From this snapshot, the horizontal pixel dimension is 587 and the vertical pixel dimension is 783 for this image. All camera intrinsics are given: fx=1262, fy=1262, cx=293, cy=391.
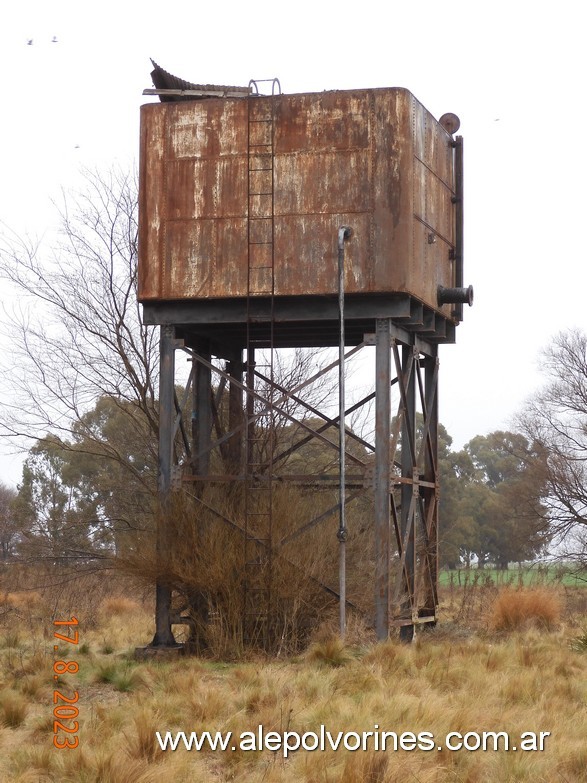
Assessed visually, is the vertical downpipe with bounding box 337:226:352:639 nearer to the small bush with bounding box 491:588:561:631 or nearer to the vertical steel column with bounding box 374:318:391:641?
the vertical steel column with bounding box 374:318:391:641

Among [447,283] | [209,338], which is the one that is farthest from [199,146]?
[447,283]

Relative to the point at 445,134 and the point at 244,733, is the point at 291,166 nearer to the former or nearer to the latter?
the point at 445,134

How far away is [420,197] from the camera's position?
17719 mm

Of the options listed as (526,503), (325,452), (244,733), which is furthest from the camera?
(526,503)

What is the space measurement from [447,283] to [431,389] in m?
1.83

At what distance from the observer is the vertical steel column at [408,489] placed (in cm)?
1864

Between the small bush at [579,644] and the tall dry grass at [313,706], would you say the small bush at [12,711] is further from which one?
the small bush at [579,644]

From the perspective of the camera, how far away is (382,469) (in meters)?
17.1

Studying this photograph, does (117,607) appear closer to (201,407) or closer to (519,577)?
(519,577)

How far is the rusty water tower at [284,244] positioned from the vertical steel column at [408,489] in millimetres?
307

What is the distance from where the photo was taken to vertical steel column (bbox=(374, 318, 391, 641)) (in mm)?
16859

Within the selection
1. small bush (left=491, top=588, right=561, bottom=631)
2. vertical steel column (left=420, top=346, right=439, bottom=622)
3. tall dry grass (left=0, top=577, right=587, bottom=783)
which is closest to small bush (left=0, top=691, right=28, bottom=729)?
tall dry grass (left=0, top=577, right=587, bottom=783)

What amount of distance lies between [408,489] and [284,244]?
4.35m

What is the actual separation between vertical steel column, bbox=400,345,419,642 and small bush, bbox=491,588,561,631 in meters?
2.33
